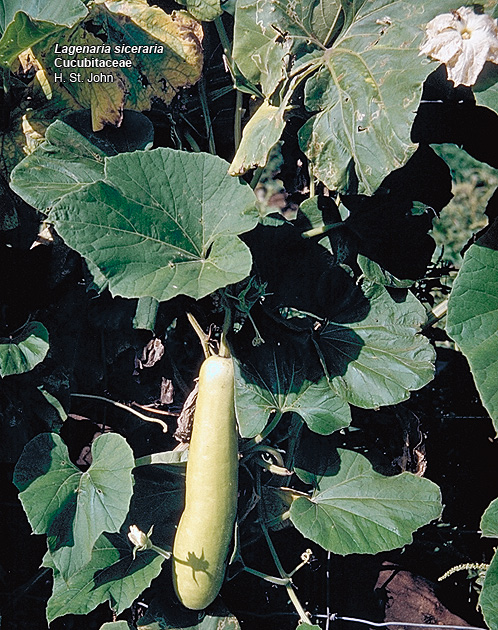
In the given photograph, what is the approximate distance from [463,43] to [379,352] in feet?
2.06

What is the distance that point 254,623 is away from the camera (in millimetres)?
1792

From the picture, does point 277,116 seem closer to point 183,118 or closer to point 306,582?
point 183,118

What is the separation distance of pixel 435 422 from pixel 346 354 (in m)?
0.80

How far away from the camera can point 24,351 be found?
1459 mm

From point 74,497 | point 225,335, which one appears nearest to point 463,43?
point 225,335

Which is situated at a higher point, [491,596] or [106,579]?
[491,596]

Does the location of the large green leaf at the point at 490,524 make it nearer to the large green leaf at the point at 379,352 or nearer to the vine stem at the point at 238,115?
the large green leaf at the point at 379,352

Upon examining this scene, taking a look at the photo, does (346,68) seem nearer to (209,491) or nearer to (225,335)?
(225,335)

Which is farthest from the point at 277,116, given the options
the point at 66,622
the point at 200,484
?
the point at 66,622

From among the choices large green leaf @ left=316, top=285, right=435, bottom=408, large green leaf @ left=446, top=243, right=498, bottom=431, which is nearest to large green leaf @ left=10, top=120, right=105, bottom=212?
large green leaf @ left=316, top=285, right=435, bottom=408

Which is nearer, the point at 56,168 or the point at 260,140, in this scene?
the point at 260,140

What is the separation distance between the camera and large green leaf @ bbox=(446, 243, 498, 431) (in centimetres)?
123

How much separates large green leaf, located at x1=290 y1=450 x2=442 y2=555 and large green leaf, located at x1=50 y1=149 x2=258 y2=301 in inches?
24.5

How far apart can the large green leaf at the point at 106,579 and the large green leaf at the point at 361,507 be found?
37cm
